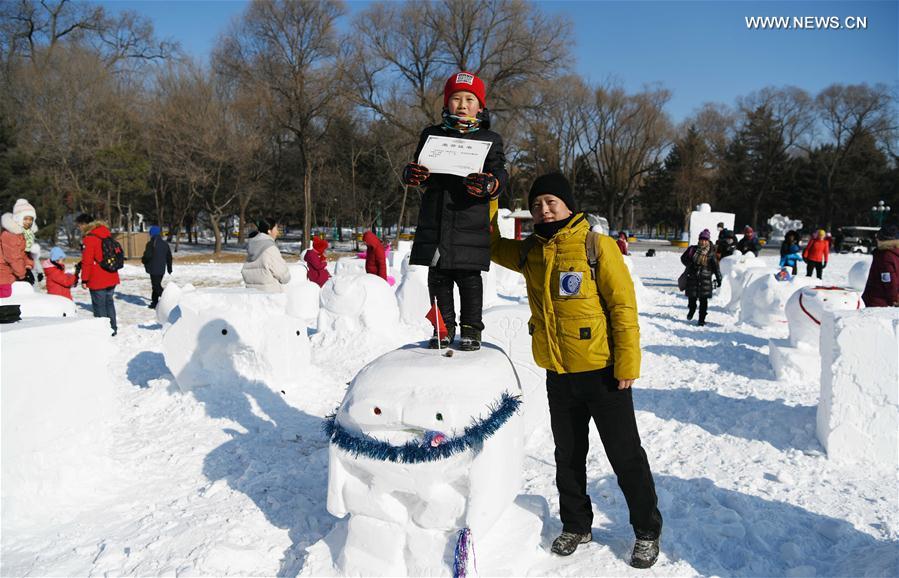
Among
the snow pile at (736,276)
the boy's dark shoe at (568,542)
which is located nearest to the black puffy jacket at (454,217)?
the boy's dark shoe at (568,542)

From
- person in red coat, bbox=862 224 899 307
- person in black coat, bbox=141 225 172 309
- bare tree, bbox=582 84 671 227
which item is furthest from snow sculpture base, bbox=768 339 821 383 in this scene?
bare tree, bbox=582 84 671 227

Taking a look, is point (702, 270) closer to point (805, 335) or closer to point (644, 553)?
point (805, 335)

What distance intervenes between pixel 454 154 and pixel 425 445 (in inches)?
59.9

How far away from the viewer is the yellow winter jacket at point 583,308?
2.97 metres

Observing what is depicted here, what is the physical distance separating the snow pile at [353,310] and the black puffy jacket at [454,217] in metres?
5.41

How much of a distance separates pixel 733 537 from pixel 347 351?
5.80 meters

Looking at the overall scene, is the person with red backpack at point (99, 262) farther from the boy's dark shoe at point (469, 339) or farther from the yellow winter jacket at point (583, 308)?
the yellow winter jacket at point (583, 308)

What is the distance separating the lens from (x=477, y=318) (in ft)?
11.2

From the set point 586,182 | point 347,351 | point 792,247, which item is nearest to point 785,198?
point 586,182

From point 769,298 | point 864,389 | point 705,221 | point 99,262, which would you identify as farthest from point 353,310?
point 705,221

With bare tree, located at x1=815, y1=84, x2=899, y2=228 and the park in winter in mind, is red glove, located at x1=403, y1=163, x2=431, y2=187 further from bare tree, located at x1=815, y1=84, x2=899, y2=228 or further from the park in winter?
bare tree, located at x1=815, y1=84, x2=899, y2=228

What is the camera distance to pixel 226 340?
20.1 ft

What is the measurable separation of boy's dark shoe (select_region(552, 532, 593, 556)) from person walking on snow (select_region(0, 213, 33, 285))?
6.72 meters

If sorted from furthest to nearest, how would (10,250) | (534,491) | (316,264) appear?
(316,264), (10,250), (534,491)
